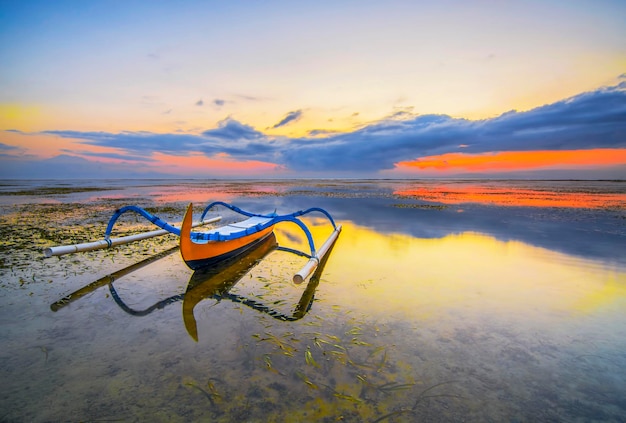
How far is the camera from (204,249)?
8164 millimetres

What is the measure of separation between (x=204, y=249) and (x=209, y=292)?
1.41 metres

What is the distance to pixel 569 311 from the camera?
638 cm

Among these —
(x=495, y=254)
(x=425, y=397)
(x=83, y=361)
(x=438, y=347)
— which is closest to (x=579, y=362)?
(x=438, y=347)

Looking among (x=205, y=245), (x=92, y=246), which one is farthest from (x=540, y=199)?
(x=92, y=246)

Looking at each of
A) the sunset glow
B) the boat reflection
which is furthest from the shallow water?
the sunset glow

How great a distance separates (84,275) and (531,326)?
37.9 feet

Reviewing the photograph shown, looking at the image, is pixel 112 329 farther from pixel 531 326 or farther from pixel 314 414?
pixel 531 326

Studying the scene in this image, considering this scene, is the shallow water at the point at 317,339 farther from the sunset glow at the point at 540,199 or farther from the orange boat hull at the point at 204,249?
the sunset glow at the point at 540,199

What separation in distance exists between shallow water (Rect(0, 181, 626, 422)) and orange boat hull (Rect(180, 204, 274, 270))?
506 millimetres

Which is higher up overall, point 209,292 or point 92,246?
point 92,246

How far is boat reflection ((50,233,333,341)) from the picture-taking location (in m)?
6.22

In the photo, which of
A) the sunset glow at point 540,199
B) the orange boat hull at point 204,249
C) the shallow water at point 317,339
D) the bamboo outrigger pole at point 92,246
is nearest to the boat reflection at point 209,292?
the shallow water at point 317,339

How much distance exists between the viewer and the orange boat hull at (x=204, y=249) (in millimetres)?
7190

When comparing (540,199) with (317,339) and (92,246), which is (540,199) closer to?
(317,339)
